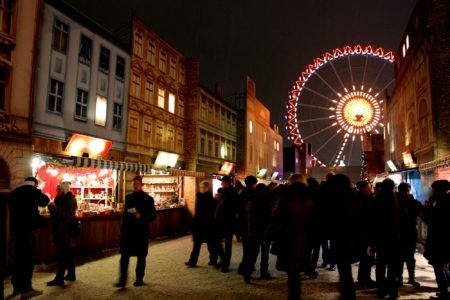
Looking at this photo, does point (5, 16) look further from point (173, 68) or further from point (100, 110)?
point (173, 68)

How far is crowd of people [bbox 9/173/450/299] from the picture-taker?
504cm

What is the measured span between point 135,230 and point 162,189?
41.8 feet

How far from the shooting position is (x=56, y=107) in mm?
13203

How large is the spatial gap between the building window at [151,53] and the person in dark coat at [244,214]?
1350 cm

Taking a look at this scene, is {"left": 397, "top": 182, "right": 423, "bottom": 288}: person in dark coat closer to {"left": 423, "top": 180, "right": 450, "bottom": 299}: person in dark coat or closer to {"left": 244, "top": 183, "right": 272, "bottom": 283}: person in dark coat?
{"left": 423, "top": 180, "right": 450, "bottom": 299}: person in dark coat

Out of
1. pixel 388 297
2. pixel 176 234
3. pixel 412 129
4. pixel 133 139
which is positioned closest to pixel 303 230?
pixel 388 297

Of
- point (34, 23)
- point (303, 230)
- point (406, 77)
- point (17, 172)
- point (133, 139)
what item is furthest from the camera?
point (406, 77)

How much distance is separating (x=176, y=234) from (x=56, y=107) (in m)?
7.63

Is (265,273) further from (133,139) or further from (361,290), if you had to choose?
(133,139)

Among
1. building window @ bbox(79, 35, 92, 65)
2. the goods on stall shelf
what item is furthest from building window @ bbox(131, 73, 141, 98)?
the goods on stall shelf

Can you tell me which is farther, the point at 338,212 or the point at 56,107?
the point at 56,107

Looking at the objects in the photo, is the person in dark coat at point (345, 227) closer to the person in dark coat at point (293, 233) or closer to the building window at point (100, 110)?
the person in dark coat at point (293, 233)

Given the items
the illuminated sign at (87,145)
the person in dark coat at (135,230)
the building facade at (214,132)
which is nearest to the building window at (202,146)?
the building facade at (214,132)

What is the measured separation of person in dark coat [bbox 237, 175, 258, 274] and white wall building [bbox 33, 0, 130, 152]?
26.3 feet
